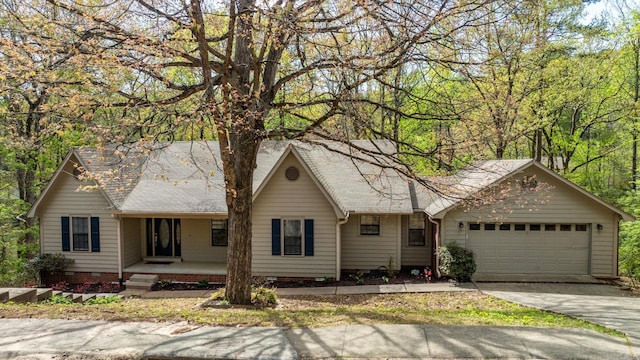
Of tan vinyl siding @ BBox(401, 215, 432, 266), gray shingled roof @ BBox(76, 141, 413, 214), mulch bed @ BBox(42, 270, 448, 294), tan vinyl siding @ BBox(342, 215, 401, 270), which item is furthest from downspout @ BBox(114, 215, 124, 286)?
tan vinyl siding @ BBox(401, 215, 432, 266)

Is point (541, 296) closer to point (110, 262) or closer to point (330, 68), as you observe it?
point (330, 68)

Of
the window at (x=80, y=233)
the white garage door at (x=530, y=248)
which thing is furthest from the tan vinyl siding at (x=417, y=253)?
the window at (x=80, y=233)

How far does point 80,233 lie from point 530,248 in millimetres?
16509

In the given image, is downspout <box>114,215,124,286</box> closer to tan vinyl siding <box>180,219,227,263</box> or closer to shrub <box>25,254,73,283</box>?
shrub <box>25,254,73,283</box>

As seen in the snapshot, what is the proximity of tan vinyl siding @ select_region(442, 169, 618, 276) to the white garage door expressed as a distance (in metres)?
0.28

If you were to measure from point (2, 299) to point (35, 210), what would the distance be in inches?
276

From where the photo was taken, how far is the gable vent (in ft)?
45.6

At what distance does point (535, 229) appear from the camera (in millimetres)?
13773

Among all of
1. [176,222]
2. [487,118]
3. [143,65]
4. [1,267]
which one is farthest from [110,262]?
[487,118]

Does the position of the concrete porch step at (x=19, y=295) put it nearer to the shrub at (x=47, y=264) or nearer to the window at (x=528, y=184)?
the shrub at (x=47, y=264)

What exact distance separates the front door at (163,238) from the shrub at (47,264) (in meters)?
3.06

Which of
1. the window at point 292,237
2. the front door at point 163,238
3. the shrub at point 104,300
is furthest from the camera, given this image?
the front door at point 163,238

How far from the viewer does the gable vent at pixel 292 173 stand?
13.9 m

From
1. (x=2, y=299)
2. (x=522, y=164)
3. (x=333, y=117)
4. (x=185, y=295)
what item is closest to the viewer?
(x=2, y=299)
